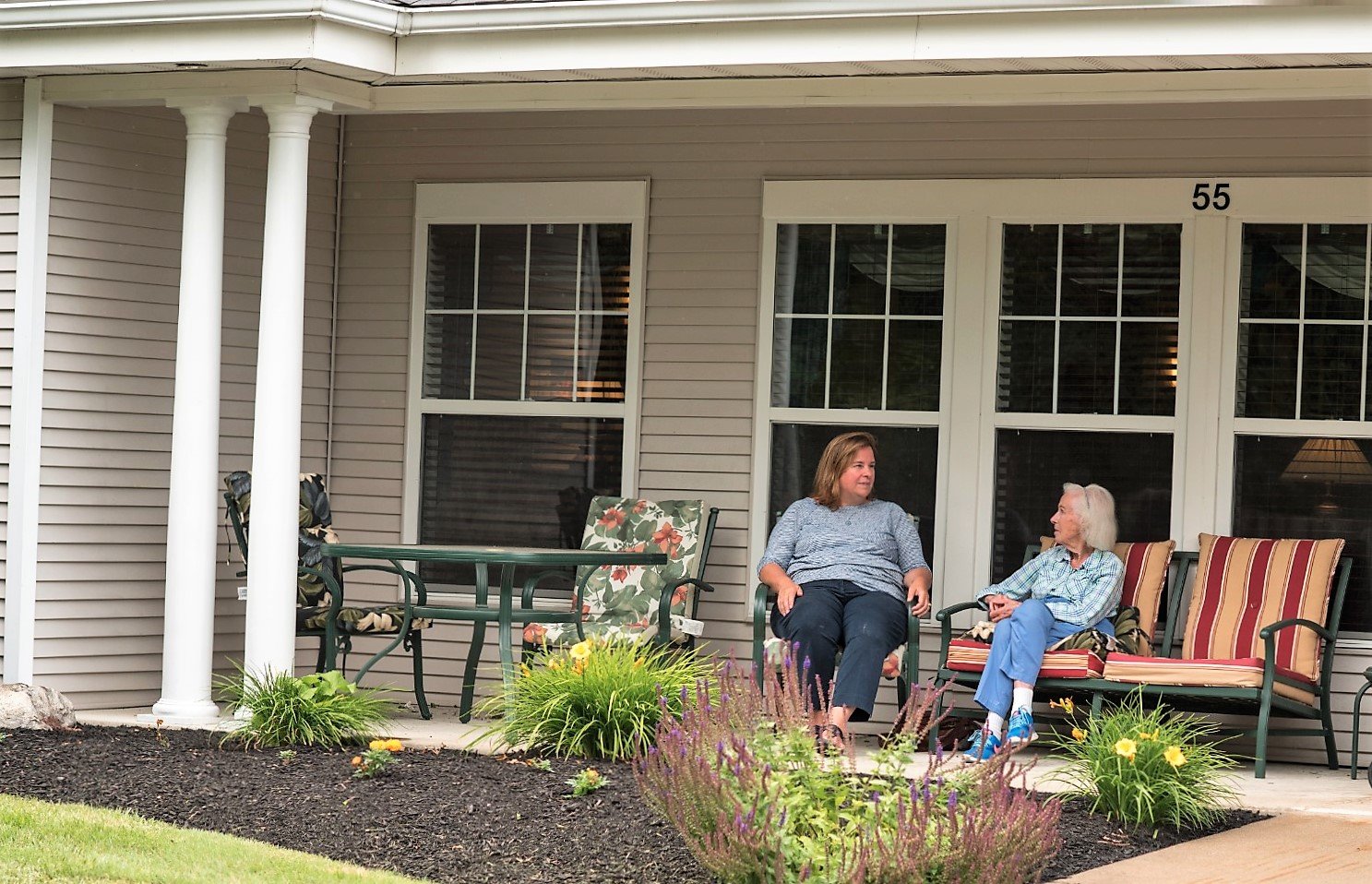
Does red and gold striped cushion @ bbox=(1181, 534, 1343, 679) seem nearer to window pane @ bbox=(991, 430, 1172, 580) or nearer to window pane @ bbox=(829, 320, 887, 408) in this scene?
window pane @ bbox=(991, 430, 1172, 580)

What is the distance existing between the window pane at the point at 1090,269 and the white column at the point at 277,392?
2747 mm

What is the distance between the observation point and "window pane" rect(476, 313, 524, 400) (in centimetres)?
730

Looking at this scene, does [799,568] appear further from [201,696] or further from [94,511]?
[94,511]

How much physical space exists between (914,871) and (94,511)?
3.90 meters

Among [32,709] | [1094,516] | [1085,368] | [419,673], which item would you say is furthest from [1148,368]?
[32,709]

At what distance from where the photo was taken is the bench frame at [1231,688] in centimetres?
567

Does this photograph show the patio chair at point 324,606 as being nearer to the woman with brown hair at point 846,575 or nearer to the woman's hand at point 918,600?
the woman with brown hair at point 846,575

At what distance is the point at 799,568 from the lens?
626cm

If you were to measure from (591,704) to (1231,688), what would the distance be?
2.03 meters

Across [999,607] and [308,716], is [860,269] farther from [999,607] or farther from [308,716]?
[308,716]

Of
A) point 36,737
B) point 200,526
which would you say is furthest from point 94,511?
point 36,737

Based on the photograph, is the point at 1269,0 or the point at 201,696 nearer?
the point at 1269,0

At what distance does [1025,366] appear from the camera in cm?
672

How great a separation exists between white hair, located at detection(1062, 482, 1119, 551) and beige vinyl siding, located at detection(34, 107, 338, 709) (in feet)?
10.5
